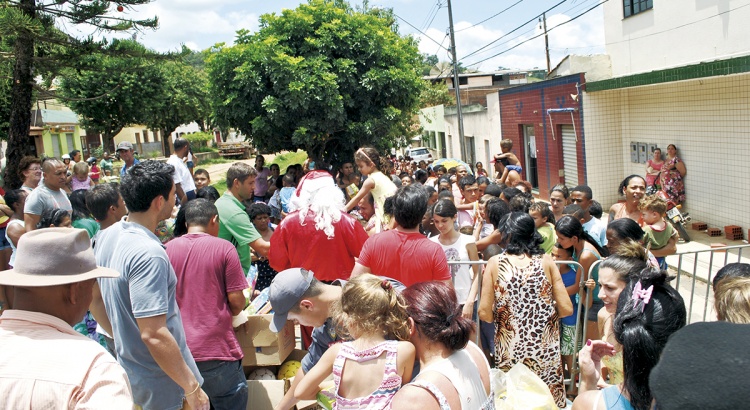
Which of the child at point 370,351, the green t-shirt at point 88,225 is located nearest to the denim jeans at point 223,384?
the child at point 370,351

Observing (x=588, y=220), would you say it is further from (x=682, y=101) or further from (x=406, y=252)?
(x=682, y=101)

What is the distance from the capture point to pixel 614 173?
14.5m

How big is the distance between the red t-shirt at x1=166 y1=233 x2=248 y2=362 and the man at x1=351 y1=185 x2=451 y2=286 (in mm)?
887

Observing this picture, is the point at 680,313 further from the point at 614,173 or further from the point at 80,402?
the point at 614,173

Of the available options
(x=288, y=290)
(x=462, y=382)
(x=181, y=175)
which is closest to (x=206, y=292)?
(x=288, y=290)

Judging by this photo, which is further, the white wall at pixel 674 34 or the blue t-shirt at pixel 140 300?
the white wall at pixel 674 34

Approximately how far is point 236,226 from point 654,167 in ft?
34.0

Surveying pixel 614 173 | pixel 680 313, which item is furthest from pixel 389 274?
pixel 614 173

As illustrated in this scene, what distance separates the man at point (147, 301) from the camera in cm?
285

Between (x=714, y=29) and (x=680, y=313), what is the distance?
11495 mm

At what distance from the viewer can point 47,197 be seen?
19.5ft

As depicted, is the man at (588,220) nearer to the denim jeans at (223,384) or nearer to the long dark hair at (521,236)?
the long dark hair at (521,236)

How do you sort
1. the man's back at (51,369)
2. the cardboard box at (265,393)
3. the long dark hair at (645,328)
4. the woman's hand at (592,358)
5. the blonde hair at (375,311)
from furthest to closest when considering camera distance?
the cardboard box at (265,393), the woman's hand at (592,358), the blonde hair at (375,311), the long dark hair at (645,328), the man's back at (51,369)

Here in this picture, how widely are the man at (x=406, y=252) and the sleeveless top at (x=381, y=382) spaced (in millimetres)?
1339
